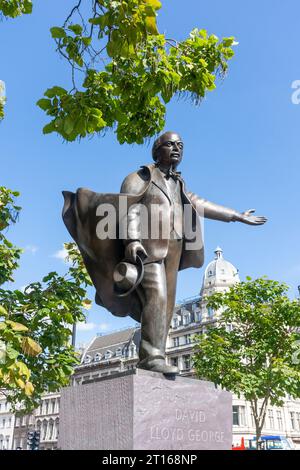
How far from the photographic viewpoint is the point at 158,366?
3.86m

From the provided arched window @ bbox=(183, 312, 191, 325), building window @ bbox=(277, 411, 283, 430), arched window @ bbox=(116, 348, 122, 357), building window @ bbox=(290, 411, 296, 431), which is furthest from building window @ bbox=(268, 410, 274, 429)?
arched window @ bbox=(116, 348, 122, 357)

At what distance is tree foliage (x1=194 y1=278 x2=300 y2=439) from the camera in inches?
846

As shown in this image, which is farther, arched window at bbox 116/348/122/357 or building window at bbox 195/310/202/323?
arched window at bbox 116/348/122/357

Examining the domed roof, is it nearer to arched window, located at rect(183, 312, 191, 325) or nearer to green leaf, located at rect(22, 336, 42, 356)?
arched window, located at rect(183, 312, 191, 325)

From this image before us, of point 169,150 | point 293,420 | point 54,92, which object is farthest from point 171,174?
point 293,420

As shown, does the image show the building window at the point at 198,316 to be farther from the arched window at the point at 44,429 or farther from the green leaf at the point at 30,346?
the green leaf at the point at 30,346

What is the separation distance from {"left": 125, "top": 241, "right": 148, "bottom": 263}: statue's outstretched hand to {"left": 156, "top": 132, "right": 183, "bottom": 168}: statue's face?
3.56ft

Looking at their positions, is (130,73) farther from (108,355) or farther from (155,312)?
(108,355)

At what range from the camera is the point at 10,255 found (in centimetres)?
1231

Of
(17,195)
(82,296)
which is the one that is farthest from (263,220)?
(17,195)

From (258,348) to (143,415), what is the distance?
20.7 meters

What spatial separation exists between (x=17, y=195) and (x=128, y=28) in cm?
783

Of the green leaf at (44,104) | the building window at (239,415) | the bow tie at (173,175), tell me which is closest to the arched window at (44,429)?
the building window at (239,415)
